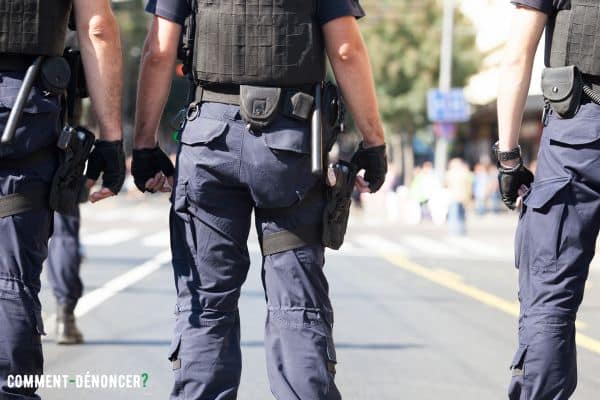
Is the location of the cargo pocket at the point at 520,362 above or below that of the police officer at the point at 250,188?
below

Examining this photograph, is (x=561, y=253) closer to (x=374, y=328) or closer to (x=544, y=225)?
(x=544, y=225)

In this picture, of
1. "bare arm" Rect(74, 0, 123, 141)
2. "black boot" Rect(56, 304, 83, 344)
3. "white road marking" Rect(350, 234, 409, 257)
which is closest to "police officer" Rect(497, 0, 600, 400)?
"bare arm" Rect(74, 0, 123, 141)

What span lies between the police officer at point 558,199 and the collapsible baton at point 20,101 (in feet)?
5.43

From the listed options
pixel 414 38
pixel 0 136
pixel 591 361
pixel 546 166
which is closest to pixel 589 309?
pixel 591 361

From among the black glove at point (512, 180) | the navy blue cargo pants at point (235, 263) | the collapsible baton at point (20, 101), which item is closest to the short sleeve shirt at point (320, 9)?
the navy blue cargo pants at point (235, 263)

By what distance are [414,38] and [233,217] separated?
44468mm

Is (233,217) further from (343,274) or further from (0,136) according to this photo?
(343,274)

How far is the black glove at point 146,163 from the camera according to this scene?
14.3 feet

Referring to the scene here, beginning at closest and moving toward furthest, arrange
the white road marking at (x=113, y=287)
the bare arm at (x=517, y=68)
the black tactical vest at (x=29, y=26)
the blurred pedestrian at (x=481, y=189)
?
the black tactical vest at (x=29, y=26) → the bare arm at (x=517, y=68) → the white road marking at (x=113, y=287) → the blurred pedestrian at (x=481, y=189)

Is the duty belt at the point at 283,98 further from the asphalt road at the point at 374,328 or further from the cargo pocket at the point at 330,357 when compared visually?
the asphalt road at the point at 374,328

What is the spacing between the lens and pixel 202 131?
13.4 feet

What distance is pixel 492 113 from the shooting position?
5491cm

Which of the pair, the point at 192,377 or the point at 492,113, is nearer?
the point at 192,377

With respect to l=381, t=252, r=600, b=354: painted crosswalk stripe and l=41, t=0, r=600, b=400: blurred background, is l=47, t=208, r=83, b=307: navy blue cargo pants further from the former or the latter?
l=381, t=252, r=600, b=354: painted crosswalk stripe
